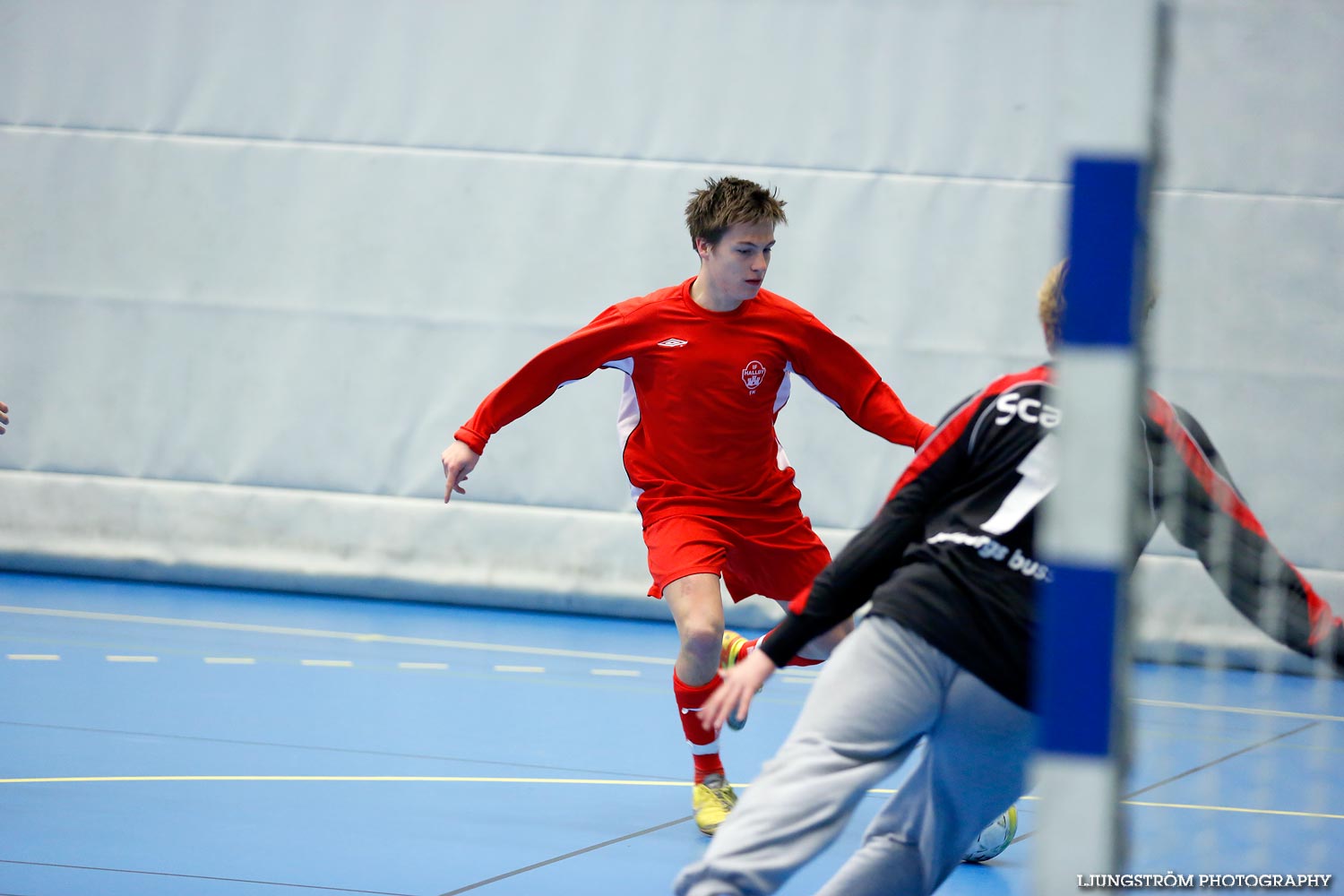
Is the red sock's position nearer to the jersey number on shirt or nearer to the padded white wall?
the jersey number on shirt

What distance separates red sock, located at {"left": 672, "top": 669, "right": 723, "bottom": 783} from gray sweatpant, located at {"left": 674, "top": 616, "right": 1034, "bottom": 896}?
1892 mm

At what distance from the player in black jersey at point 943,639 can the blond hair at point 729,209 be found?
6.89 ft

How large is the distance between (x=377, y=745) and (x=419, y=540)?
3967 mm

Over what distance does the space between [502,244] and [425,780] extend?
494 centimetres

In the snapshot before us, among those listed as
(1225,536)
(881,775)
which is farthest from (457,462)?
(1225,536)

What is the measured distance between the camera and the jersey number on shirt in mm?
2465

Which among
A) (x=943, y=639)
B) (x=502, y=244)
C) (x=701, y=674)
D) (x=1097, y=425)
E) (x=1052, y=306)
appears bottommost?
(x=701, y=674)

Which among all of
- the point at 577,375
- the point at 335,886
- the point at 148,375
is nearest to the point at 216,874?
the point at 335,886

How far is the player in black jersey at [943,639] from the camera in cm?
237

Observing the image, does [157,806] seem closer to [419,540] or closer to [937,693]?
[937,693]

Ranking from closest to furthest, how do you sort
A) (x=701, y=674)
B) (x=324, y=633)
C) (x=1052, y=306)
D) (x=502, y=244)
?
(x=1052, y=306) → (x=701, y=674) → (x=324, y=633) → (x=502, y=244)

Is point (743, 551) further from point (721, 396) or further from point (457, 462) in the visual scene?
point (457, 462)

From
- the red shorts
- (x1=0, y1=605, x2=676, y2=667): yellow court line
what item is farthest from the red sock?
(x1=0, y1=605, x2=676, y2=667): yellow court line

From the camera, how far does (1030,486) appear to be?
2482 mm
